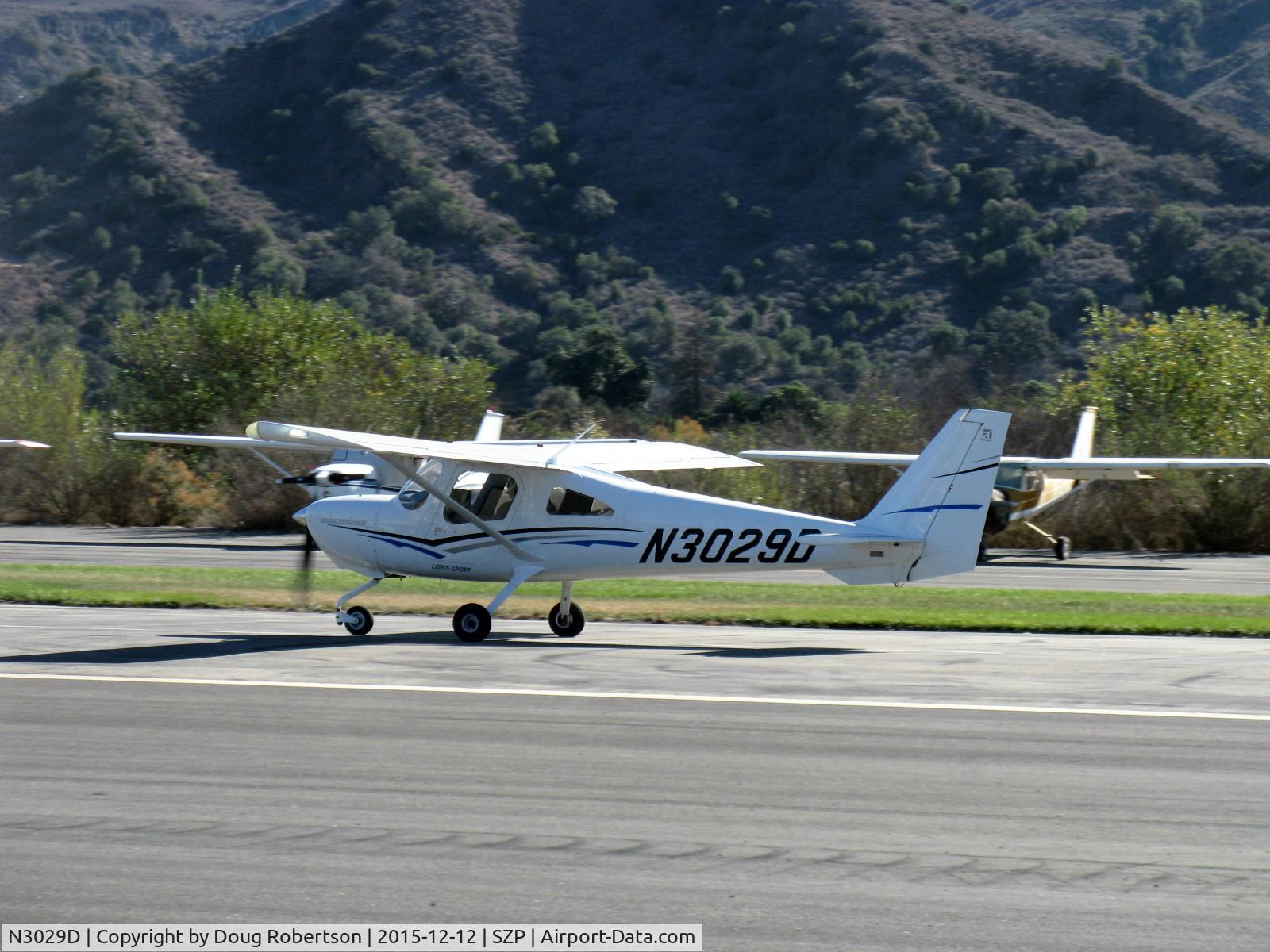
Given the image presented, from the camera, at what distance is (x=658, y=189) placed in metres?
102

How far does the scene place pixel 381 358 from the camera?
152 ft

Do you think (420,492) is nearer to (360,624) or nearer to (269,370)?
(360,624)

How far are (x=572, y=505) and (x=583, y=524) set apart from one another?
0.27 metres

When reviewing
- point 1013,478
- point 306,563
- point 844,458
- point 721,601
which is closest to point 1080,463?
point 1013,478

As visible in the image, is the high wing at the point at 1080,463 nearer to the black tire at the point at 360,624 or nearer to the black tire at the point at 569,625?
the black tire at the point at 569,625

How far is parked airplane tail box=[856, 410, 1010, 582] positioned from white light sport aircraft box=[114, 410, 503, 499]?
18.7 ft

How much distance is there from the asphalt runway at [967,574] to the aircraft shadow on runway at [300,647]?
22.3 feet

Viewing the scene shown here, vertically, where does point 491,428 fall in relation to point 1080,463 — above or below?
above

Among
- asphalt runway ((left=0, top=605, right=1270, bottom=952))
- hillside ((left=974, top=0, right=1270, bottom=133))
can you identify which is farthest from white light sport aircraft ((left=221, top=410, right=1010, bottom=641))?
hillside ((left=974, top=0, right=1270, bottom=133))

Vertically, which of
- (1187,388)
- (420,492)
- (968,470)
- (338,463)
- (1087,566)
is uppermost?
(1187,388)

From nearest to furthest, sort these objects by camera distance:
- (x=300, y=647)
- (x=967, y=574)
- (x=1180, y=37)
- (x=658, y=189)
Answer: (x=300, y=647) → (x=967, y=574) → (x=658, y=189) → (x=1180, y=37)

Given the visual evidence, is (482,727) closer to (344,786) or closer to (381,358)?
(344,786)

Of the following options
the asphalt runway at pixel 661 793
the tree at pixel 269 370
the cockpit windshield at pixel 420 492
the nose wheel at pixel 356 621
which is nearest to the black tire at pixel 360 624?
the nose wheel at pixel 356 621

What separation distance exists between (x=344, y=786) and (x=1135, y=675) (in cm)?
775
